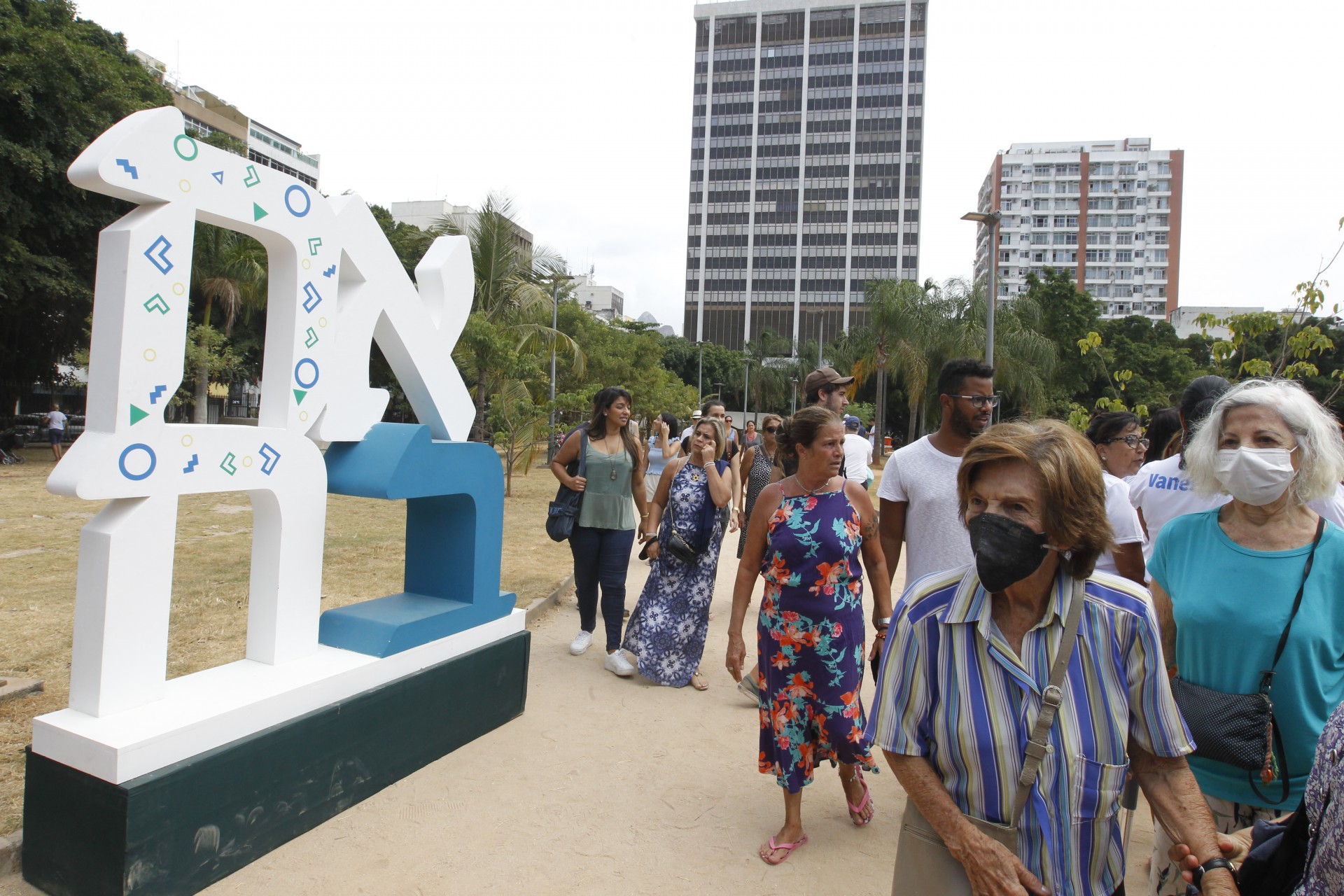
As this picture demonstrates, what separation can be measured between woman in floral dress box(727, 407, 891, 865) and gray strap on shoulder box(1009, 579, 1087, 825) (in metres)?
1.54

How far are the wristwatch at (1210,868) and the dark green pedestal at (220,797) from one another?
286 cm

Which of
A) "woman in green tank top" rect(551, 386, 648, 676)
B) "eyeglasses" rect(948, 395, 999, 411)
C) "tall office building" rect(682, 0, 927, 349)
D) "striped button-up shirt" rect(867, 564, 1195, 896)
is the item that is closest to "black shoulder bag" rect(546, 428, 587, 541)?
"woman in green tank top" rect(551, 386, 648, 676)

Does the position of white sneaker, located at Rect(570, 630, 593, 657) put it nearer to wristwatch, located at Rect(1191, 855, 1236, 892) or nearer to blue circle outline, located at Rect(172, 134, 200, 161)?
blue circle outline, located at Rect(172, 134, 200, 161)

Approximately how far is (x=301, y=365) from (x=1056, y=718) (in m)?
3.03

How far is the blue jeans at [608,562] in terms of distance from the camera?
5.30m

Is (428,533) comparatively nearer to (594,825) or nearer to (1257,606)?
(594,825)

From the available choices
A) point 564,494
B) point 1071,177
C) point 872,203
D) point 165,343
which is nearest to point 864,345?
point 564,494

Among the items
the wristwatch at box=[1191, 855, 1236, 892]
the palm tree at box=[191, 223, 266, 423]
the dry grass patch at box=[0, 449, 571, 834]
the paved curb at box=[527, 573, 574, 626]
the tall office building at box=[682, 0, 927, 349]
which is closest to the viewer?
the wristwatch at box=[1191, 855, 1236, 892]

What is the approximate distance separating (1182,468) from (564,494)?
11.6ft

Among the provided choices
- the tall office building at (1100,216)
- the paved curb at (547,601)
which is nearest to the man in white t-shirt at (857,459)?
the paved curb at (547,601)

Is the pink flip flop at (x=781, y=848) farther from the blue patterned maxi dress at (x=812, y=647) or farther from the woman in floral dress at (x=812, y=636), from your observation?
the blue patterned maxi dress at (x=812, y=647)

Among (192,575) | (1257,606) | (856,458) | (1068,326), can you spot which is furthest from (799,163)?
(1257,606)

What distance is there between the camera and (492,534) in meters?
4.27

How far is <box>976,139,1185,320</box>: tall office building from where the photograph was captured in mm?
94188
